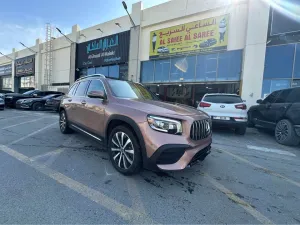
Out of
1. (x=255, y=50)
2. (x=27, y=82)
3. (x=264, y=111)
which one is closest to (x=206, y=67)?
(x=255, y=50)

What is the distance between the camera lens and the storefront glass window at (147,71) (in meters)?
15.6

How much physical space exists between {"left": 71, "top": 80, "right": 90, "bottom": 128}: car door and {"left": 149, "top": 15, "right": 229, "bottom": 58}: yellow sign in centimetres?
1043

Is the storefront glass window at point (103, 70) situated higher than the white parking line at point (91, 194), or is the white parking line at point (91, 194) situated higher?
the storefront glass window at point (103, 70)

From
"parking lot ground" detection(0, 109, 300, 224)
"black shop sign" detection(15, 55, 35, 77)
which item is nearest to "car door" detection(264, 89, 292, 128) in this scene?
"parking lot ground" detection(0, 109, 300, 224)

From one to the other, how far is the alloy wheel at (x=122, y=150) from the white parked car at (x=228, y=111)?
450 cm

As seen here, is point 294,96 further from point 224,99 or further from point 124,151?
point 124,151

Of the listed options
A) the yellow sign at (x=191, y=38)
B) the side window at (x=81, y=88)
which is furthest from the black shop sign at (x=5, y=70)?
the side window at (x=81, y=88)

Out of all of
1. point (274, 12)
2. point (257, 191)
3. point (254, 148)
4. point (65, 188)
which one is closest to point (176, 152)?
point (257, 191)

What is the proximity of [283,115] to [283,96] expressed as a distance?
806 mm

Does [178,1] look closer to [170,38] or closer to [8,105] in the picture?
[170,38]

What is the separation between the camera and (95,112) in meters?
3.81

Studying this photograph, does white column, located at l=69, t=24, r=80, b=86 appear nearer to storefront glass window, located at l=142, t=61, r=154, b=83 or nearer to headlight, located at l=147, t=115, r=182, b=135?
storefront glass window, located at l=142, t=61, r=154, b=83

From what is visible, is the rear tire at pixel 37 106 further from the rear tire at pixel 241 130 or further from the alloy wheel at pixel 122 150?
Result: the rear tire at pixel 241 130

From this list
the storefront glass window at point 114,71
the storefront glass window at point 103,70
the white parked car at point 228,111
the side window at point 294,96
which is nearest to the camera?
the side window at point 294,96
